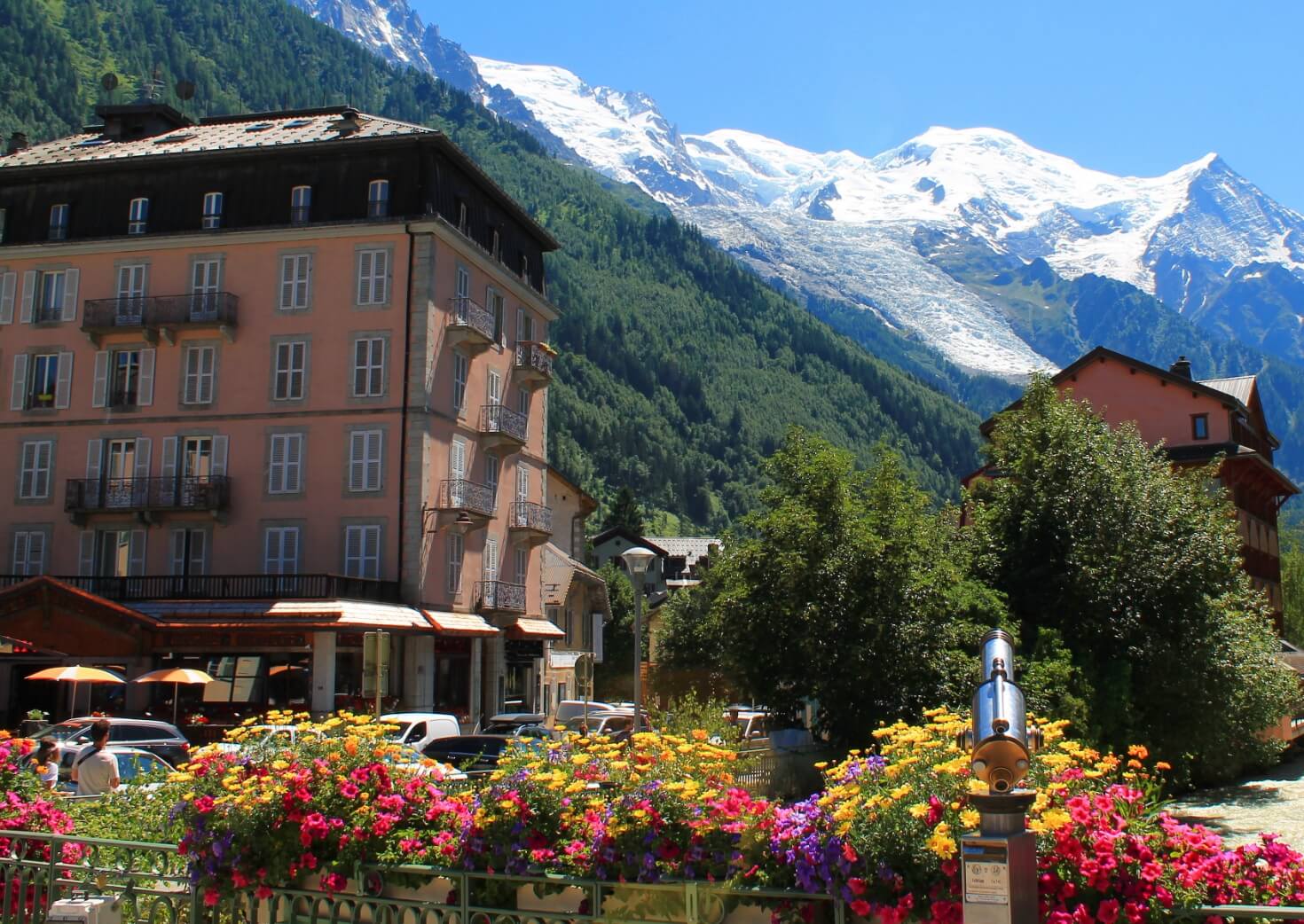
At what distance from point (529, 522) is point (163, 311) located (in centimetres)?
1581

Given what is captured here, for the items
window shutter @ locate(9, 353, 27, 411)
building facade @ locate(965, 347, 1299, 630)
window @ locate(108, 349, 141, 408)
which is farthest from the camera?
building facade @ locate(965, 347, 1299, 630)

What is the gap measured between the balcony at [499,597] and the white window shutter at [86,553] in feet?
44.4

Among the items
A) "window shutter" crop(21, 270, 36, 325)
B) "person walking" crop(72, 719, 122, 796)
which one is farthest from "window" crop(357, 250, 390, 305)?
"person walking" crop(72, 719, 122, 796)

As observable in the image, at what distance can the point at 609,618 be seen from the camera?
8350 centimetres

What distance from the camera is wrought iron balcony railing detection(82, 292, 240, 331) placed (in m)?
46.6

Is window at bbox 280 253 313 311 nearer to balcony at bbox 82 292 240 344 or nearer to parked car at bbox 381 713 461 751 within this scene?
balcony at bbox 82 292 240 344

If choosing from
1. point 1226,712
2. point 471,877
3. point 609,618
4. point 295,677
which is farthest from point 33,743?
point 609,618

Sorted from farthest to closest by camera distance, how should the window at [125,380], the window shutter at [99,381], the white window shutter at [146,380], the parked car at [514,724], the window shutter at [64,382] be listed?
the window shutter at [64,382], the window shutter at [99,381], the window at [125,380], the white window shutter at [146,380], the parked car at [514,724]

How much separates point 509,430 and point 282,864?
134 feet

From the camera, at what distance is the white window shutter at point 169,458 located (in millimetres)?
46594

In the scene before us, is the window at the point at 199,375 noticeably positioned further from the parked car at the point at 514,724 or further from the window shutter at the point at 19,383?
the parked car at the point at 514,724

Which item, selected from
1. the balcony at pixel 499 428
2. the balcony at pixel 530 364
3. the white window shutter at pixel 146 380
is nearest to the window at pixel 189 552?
the white window shutter at pixel 146 380

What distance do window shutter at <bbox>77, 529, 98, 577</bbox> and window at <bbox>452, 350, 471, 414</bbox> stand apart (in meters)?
13.7

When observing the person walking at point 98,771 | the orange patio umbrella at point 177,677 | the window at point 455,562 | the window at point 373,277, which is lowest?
the person walking at point 98,771
